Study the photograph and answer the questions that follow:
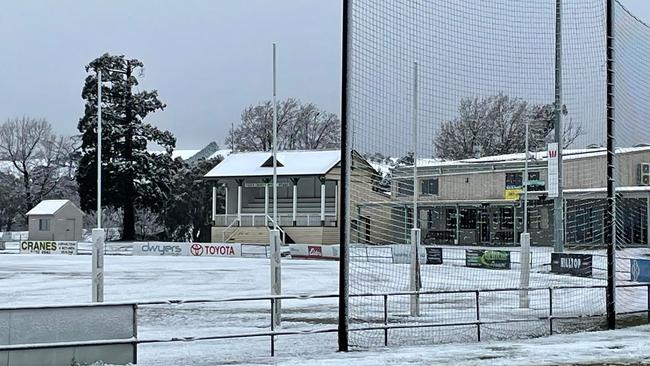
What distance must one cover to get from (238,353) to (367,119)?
413 cm

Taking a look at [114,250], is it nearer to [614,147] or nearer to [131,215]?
[131,215]

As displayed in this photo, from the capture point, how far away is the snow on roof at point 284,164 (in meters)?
67.2

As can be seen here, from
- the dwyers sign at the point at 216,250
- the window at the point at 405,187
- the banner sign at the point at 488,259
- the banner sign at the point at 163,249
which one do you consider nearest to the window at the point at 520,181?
the banner sign at the point at 488,259

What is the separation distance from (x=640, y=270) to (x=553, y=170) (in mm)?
4353

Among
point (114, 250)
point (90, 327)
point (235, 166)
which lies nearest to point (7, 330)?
point (90, 327)

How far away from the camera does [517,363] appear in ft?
37.6

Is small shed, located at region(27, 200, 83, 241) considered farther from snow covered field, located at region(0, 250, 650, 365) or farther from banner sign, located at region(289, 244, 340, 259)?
snow covered field, located at region(0, 250, 650, 365)

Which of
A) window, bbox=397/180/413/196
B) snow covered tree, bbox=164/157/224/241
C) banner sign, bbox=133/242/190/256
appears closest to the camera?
window, bbox=397/180/413/196

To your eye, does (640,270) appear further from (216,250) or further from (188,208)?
(188,208)

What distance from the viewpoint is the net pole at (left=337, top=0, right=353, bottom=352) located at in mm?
12656

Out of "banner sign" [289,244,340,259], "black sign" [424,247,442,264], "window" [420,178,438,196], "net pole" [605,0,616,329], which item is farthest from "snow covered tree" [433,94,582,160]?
"banner sign" [289,244,340,259]

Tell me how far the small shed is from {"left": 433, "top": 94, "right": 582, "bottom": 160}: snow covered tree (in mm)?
57701

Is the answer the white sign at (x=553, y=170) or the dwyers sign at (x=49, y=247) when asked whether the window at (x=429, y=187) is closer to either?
the white sign at (x=553, y=170)

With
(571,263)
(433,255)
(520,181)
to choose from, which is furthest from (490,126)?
(520,181)
